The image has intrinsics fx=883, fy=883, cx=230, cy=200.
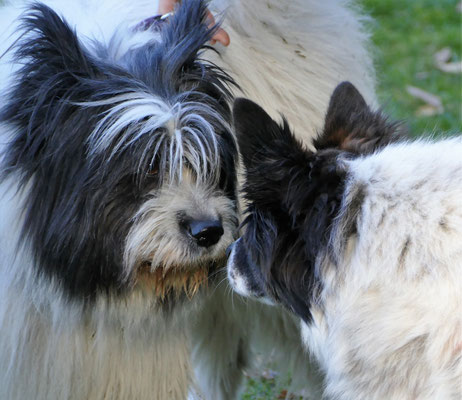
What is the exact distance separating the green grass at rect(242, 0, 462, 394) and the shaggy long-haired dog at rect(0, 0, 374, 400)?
11.4ft

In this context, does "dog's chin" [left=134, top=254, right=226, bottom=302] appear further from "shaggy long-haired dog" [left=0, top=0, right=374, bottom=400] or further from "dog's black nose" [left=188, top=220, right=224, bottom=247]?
"dog's black nose" [left=188, top=220, right=224, bottom=247]

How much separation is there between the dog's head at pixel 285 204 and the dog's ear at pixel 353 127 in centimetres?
17

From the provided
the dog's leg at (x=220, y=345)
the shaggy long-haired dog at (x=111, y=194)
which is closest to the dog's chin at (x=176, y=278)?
the shaggy long-haired dog at (x=111, y=194)

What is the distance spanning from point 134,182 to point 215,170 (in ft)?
1.20

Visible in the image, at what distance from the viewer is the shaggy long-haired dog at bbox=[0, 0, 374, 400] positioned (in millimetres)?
3463

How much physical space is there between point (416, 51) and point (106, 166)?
6396mm

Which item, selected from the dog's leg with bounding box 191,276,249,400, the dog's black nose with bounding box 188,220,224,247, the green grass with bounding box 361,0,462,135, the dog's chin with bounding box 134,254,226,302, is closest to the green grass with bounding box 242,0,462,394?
the green grass with bounding box 361,0,462,135

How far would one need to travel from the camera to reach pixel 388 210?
9.34ft

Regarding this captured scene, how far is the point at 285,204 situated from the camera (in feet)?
9.63

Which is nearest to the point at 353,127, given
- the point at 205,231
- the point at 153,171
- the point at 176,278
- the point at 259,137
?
the point at 259,137

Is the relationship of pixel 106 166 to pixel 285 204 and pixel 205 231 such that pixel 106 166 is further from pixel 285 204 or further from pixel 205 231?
pixel 285 204

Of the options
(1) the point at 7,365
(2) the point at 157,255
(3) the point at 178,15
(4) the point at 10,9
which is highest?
(3) the point at 178,15

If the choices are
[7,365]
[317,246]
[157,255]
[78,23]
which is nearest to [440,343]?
[317,246]

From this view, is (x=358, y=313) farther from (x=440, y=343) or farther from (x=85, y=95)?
(x=85, y=95)
